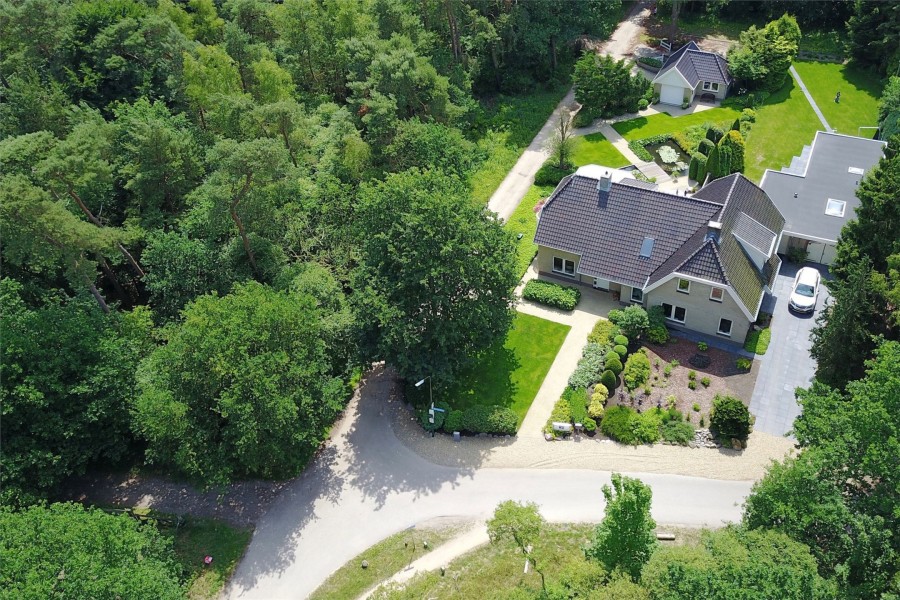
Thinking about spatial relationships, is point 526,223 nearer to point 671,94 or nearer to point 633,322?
point 633,322

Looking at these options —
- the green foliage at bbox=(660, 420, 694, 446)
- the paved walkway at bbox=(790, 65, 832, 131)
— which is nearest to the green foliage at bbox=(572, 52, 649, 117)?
the paved walkway at bbox=(790, 65, 832, 131)

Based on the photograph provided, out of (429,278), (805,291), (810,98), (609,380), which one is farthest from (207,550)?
(810,98)

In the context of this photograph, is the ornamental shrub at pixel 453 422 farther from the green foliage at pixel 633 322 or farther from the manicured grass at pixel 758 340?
the manicured grass at pixel 758 340

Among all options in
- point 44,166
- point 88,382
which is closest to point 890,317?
point 88,382

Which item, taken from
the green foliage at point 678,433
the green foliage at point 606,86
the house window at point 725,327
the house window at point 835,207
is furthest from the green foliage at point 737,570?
the green foliage at point 606,86

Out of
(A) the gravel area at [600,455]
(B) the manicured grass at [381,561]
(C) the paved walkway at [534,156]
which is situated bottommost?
(B) the manicured grass at [381,561]
